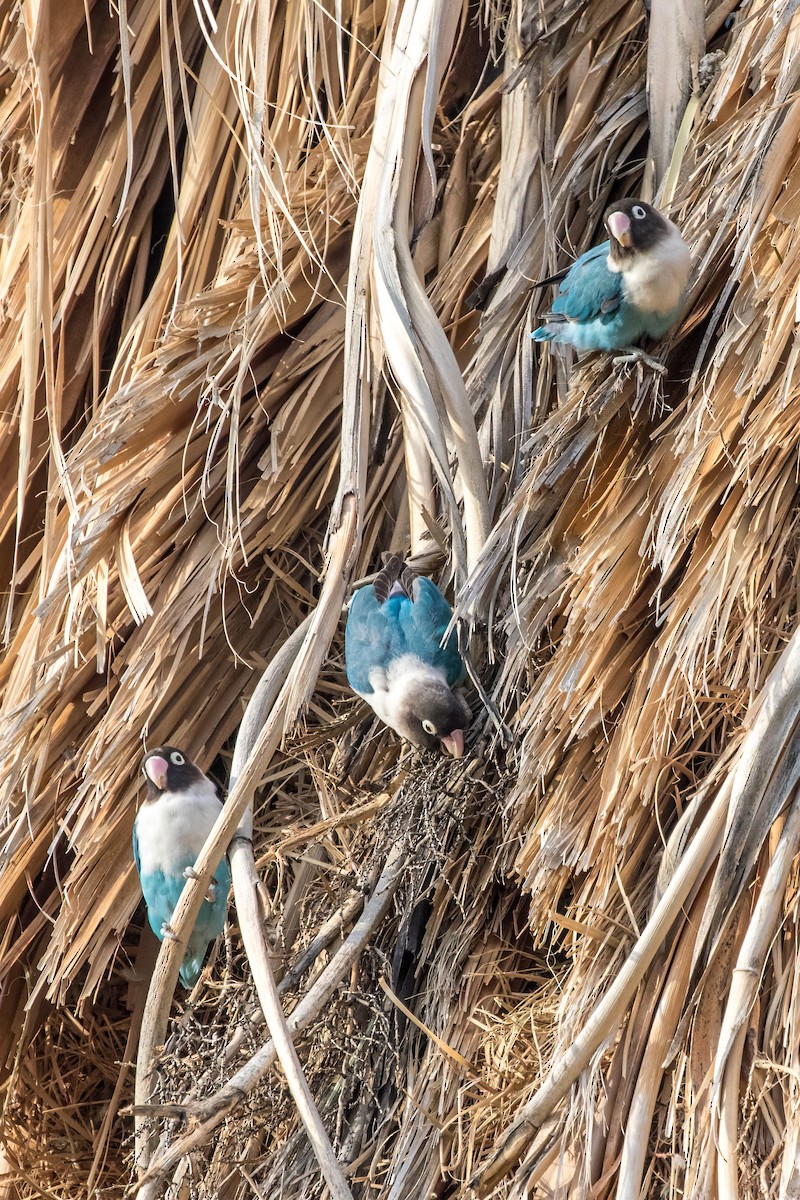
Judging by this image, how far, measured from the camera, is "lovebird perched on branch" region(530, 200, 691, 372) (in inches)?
120

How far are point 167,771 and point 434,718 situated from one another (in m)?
0.82

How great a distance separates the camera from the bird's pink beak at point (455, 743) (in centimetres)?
330

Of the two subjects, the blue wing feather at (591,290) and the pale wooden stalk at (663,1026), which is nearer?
the pale wooden stalk at (663,1026)

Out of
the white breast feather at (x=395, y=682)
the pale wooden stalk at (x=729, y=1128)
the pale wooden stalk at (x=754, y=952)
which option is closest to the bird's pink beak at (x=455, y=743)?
the white breast feather at (x=395, y=682)

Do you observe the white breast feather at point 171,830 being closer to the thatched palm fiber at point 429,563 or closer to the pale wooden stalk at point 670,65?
the thatched palm fiber at point 429,563

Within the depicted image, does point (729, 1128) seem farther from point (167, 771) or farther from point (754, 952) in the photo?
point (167, 771)

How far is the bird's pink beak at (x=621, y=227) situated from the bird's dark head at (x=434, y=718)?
1.13m

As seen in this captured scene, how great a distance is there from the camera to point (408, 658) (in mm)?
3471

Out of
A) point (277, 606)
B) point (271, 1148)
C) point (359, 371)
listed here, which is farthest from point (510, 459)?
point (271, 1148)

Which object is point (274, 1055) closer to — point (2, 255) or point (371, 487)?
point (371, 487)

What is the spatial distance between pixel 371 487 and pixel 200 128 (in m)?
1.22

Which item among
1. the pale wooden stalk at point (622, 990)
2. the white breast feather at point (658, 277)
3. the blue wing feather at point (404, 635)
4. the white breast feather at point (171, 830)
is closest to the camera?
the pale wooden stalk at point (622, 990)

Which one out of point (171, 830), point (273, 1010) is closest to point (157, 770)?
point (171, 830)

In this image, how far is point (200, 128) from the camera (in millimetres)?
4191
